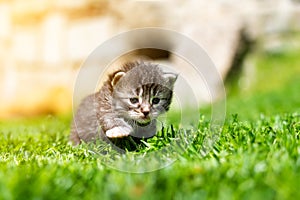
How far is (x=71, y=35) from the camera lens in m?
11.3

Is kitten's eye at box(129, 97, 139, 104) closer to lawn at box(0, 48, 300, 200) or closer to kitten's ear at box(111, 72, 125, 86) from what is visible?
kitten's ear at box(111, 72, 125, 86)

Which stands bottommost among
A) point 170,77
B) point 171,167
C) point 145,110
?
point 171,167

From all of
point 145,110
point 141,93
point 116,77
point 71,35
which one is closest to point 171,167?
point 145,110

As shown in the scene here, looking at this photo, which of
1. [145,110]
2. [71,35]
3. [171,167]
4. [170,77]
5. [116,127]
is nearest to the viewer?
[171,167]

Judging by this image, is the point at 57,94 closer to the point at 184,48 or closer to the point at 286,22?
the point at 184,48

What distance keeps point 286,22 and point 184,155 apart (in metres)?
12.7

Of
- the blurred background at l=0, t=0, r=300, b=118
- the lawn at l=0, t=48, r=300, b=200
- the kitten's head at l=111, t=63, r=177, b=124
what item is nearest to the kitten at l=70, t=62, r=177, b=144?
the kitten's head at l=111, t=63, r=177, b=124

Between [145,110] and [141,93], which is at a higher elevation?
[141,93]

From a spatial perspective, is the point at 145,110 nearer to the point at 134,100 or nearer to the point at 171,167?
the point at 134,100

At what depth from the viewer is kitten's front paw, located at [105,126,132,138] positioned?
389 cm

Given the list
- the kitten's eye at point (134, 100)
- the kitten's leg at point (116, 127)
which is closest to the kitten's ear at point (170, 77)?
the kitten's eye at point (134, 100)

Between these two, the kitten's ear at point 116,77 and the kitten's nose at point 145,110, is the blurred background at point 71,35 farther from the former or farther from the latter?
the kitten's nose at point 145,110

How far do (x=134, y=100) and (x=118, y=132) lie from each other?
0.25 m

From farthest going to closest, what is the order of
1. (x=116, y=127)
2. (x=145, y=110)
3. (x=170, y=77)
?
(x=170, y=77)
(x=116, y=127)
(x=145, y=110)
